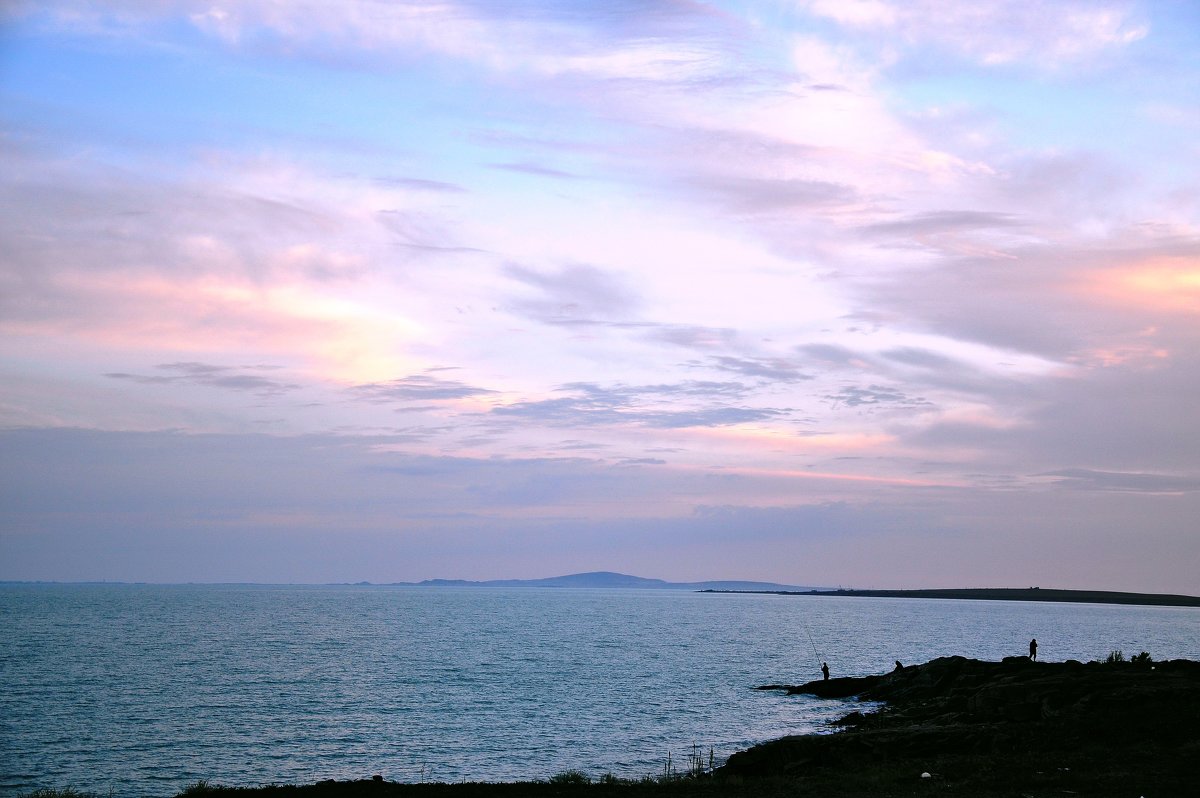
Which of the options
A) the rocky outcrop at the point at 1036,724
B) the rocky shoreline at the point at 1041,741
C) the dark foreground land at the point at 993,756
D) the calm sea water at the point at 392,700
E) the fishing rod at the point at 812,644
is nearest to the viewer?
the dark foreground land at the point at 993,756

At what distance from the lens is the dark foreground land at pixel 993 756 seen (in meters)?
26.0

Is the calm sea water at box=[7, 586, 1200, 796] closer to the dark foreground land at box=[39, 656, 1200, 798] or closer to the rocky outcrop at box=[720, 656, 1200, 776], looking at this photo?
the rocky outcrop at box=[720, 656, 1200, 776]

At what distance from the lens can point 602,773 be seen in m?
37.2

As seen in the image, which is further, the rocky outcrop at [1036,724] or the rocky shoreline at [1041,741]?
the rocky outcrop at [1036,724]

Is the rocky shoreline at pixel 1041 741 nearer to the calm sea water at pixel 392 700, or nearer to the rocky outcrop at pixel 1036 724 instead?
the rocky outcrop at pixel 1036 724

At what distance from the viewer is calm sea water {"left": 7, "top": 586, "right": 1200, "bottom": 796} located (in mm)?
39250

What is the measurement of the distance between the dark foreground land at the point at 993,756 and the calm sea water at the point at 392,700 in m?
8.63

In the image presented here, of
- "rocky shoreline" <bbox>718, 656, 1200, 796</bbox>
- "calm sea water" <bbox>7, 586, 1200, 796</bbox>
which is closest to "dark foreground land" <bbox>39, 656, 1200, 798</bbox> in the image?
"rocky shoreline" <bbox>718, 656, 1200, 796</bbox>

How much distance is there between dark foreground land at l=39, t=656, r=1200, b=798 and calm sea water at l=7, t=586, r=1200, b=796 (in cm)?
863

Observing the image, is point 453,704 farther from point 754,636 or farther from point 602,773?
point 754,636

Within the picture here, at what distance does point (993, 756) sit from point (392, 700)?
39493 millimetres

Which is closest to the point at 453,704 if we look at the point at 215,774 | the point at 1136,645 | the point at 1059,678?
the point at 215,774

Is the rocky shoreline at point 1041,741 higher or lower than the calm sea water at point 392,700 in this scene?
higher

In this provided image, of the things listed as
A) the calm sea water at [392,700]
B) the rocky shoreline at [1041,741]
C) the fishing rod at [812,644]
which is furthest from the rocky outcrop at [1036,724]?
the fishing rod at [812,644]
